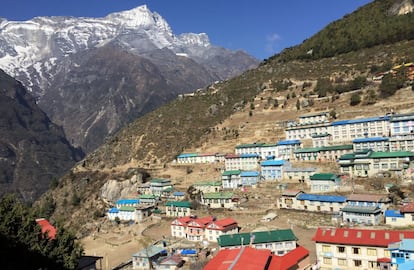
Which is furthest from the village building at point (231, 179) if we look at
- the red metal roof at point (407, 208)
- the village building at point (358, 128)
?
the red metal roof at point (407, 208)

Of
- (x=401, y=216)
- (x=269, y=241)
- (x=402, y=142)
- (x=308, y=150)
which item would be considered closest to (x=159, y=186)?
(x=308, y=150)

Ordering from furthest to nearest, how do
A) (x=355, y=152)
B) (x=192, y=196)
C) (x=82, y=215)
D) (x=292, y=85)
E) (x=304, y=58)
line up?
(x=304, y=58) < (x=292, y=85) < (x=82, y=215) < (x=192, y=196) < (x=355, y=152)

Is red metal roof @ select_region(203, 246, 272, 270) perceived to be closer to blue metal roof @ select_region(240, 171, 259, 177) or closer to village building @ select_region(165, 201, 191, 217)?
village building @ select_region(165, 201, 191, 217)

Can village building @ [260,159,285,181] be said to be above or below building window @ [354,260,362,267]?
above

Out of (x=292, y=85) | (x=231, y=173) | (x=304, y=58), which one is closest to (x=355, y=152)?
(x=231, y=173)

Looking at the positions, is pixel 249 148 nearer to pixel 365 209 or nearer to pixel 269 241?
pixel 365 209

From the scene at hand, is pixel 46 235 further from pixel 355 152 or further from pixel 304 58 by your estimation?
pixel 304 58

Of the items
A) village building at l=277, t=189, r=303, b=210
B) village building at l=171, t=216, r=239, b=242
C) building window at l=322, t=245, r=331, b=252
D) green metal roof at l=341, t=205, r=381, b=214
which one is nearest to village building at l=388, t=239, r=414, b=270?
building window at l=322, t=245, r=331, b=252
